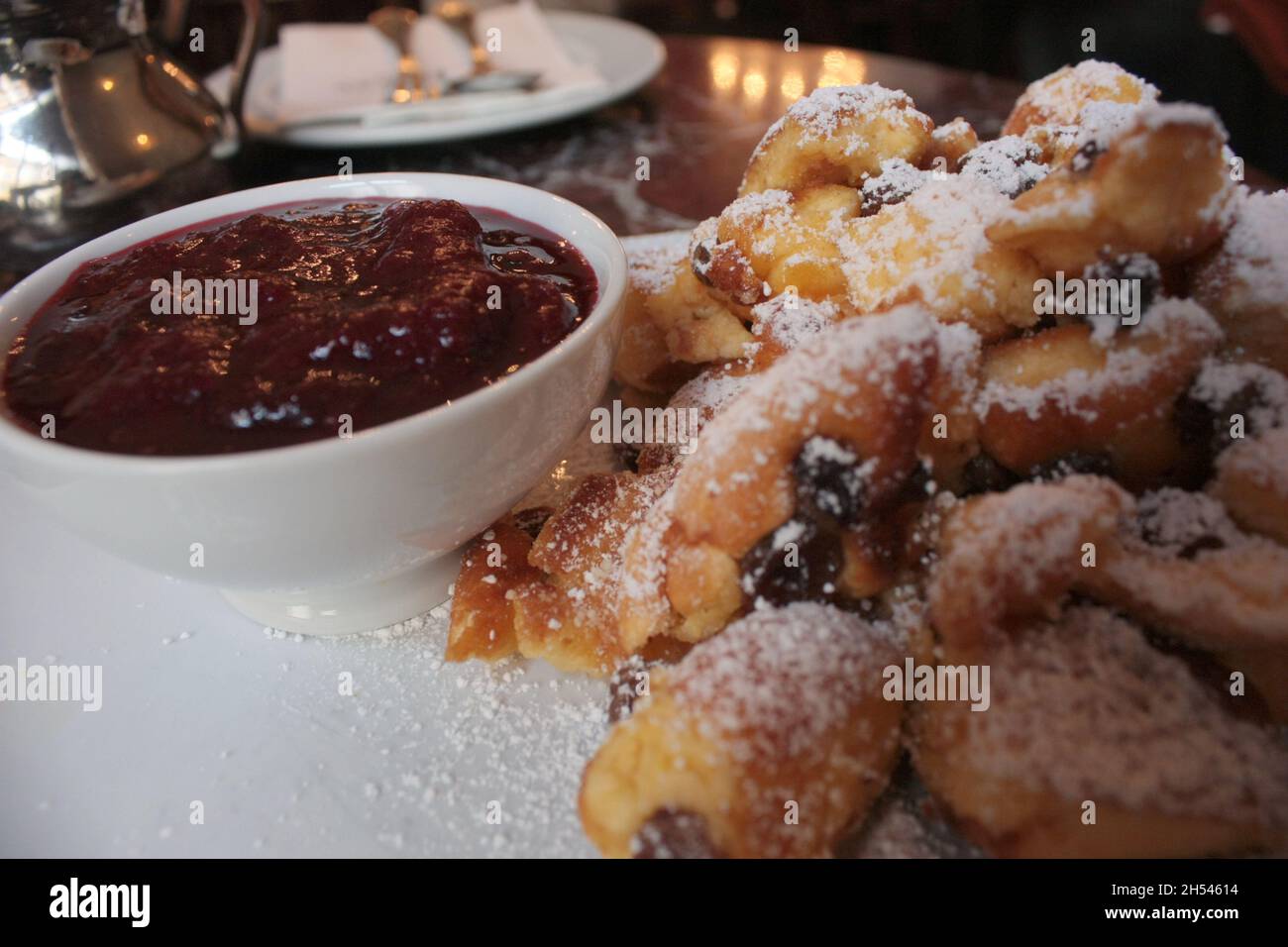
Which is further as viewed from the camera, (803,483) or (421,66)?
(421,66)

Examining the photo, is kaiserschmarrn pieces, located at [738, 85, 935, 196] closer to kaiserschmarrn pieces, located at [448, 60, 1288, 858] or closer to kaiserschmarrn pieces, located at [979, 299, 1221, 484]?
kaiserschmarrn pieces, located at [448, 60, 1288, 858]

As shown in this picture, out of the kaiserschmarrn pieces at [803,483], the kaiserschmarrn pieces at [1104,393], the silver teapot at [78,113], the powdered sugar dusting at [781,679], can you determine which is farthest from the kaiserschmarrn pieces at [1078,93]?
the silver teapot at [78,113]

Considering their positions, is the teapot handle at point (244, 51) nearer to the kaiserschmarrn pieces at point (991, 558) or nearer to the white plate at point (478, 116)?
the white plate at point (478, 116)

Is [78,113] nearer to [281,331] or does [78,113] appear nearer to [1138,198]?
[281,331]

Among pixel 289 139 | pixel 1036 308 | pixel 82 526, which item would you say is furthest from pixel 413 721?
pixel 289 139

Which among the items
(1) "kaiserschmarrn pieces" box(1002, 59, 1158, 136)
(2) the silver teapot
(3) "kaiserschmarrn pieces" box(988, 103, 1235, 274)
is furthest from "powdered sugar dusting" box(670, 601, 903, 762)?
(2) the silver teapot

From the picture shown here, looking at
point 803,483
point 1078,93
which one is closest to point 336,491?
point 803,483
